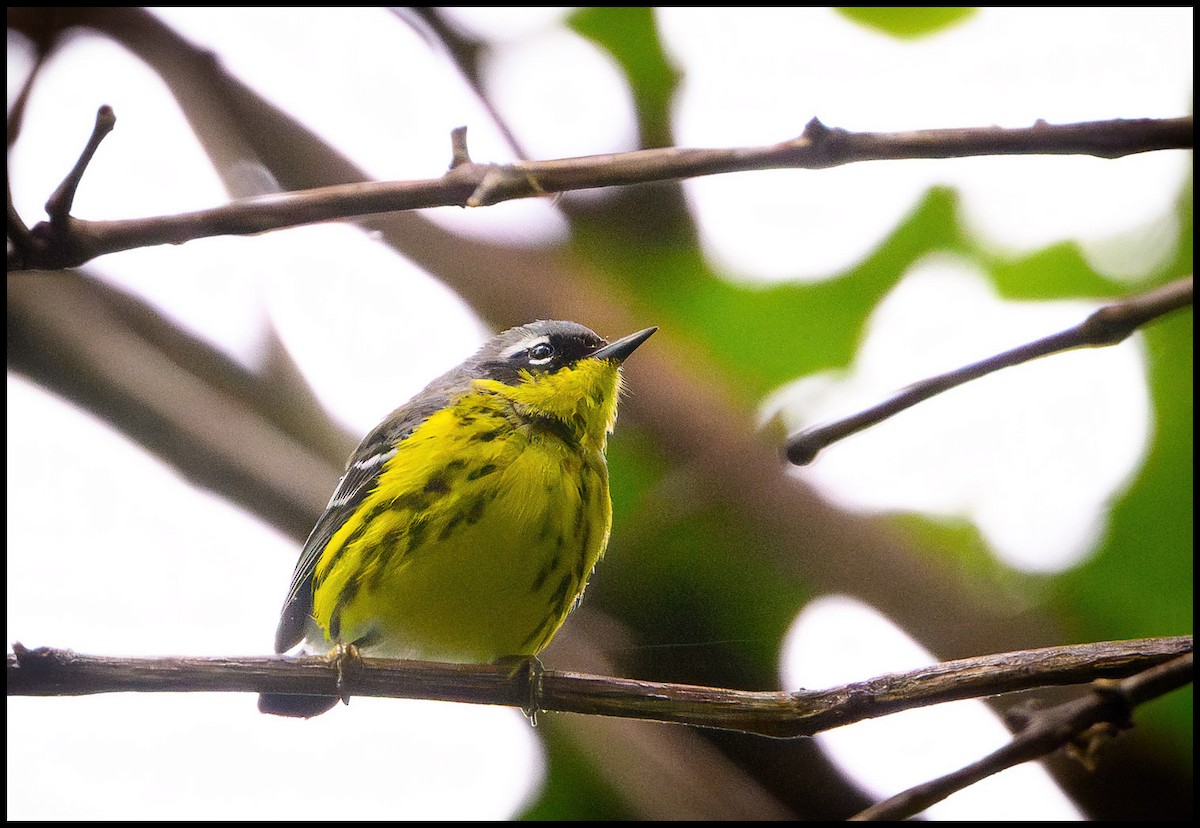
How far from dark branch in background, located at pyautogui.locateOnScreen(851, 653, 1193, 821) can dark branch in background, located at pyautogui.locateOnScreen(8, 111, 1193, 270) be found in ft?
1.53

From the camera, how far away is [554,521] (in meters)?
2.16

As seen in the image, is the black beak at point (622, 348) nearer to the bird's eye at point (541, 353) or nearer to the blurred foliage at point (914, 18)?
the bird's eye at point (541, 353)

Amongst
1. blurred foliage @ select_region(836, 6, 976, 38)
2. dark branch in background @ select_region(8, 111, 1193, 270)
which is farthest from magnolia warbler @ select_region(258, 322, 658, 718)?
dark branch in background @ select_region(8, 111, 1193, 270)

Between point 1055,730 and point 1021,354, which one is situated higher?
point 1021,354

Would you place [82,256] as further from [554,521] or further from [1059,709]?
[554,521]

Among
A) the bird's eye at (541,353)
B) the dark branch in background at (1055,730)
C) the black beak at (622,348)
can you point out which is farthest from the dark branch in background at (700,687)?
the bird's eye at (541,353)

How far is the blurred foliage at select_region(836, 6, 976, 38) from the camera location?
228 cm

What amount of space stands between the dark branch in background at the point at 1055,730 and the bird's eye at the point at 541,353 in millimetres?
1817

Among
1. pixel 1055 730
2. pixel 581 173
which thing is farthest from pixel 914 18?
pixel 1055 730

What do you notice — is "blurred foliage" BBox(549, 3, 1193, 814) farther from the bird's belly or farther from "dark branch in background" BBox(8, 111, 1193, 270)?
"dark branch in background" BBox(8, 111, 1193, 270)

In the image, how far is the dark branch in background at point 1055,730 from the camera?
0.83 metres

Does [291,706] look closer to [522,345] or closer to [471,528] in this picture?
[471,528]

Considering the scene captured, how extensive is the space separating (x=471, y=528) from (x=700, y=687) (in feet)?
2.73

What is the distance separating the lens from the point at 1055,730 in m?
0.86
